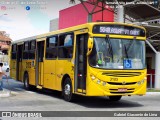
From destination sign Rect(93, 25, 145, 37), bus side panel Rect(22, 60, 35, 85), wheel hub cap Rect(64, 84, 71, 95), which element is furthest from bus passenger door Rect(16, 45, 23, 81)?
destination sign Rect(93, 25, 145, 37)

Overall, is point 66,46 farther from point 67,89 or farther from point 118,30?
point 118,30

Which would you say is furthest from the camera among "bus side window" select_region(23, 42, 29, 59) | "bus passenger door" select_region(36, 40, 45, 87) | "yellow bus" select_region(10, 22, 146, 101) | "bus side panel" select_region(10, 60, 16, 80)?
"bus side panel" select_region(10, 60, 16, 80)

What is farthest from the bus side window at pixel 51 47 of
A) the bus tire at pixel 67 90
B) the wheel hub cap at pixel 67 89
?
the wheel hub cap at pixel 67 89

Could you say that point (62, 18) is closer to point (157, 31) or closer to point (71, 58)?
point (157, 31)

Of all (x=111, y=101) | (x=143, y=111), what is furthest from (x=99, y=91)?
(x=111, y=101)

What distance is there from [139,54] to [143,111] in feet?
8.37

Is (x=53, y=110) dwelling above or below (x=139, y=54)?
below

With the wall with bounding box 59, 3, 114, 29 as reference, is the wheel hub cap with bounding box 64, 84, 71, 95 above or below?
below

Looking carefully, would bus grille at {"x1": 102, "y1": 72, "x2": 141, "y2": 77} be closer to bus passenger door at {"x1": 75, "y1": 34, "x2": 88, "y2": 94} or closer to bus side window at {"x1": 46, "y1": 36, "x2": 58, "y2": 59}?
bus passenger door at {"x1": 75, "y1": 34, "x2": 88, "y2": 94}

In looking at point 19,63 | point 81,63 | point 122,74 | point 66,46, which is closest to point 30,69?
point 19,63

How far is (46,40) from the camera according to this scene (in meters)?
17.4

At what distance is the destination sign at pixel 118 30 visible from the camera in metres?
13.2

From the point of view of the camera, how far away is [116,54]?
13.2m

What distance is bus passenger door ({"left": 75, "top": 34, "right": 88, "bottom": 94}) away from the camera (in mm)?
13281
